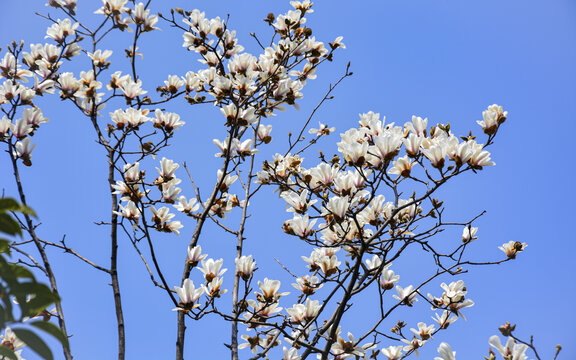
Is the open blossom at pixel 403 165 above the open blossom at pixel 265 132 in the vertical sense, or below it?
below

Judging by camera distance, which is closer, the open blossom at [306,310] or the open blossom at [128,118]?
the open blossom at [306,310]

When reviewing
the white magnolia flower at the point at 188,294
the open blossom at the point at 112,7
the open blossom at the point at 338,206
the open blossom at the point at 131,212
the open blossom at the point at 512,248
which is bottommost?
the white magnolia flower at the point at 188,294

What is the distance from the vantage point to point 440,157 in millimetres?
2234

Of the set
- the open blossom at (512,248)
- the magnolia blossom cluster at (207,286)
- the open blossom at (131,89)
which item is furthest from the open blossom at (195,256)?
the open blossom at (512,248)

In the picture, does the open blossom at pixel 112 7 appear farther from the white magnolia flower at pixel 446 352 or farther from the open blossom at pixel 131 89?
the white magnolia flower at pixel 446 352

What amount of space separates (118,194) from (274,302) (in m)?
1.09

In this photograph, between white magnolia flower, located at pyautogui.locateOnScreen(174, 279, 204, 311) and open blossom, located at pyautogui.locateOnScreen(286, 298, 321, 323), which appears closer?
white magnolia flower, located at pyautogui.locateOnScreen(174, 279, 204, 311)

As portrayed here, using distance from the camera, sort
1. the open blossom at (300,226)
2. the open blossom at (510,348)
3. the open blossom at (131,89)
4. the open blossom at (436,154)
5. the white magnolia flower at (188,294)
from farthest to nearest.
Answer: the open blossom at (131,89) < the open blossom at (300,226) < the white magnolia flower at (188,294) < the open blossom at (436,154) < the open blossom at (510,348)

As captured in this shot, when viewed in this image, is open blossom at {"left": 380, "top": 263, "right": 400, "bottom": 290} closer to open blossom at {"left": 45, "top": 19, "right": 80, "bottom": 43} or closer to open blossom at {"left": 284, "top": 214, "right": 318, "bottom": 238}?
open blossom at {"left": 284, "top": 214, "right": 318, "bottom": 238}

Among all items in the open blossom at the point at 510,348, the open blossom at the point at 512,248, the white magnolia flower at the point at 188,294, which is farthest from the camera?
the open blossom at the point at 512,248

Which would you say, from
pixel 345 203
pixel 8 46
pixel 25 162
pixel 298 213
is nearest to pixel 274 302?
pixel 298 213

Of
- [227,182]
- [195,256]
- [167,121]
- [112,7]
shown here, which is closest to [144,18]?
[112,7]

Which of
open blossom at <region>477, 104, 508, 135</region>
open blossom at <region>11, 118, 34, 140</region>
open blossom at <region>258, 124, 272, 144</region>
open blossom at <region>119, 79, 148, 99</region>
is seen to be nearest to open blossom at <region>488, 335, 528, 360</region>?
open blossom at <region>477, 104, 508, 135</region>

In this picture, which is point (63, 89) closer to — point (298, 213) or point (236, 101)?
point (236, 101)
